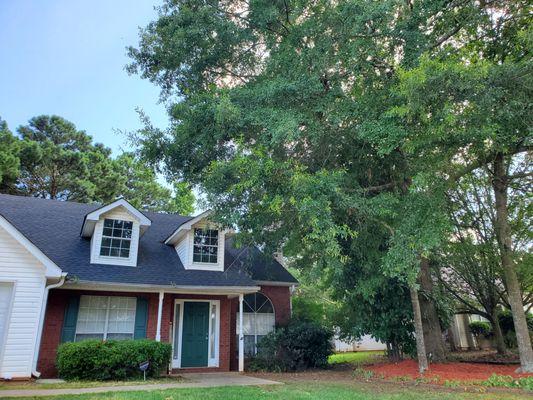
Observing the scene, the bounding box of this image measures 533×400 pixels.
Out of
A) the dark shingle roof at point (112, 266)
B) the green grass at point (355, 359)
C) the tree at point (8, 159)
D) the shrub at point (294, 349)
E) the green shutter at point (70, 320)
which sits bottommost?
the green grass at point (355, 359)

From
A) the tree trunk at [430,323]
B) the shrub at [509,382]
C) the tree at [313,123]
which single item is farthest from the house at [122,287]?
the shrub at [509,382]

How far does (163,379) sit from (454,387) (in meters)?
7.56

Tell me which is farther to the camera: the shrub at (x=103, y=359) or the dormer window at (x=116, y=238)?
the dormer window at (x=116, y=238)

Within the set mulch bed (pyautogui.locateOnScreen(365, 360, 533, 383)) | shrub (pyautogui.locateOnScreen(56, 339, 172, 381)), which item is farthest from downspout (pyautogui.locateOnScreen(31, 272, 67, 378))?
mulch bed (pyautogui.locateOnScreen(365, 360, 533, 383))

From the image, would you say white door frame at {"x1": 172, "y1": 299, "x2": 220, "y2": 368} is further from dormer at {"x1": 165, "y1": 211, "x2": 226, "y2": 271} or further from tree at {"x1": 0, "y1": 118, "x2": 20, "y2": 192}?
tree at {"x1": 0, "y1": 118, "x2": 20, "y2": 192}

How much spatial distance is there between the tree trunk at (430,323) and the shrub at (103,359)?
28.5 ft

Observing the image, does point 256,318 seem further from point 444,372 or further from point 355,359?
point 444,372

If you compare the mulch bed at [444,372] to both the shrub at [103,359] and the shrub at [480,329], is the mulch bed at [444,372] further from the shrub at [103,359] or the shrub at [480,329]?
the shrub at [480,329]

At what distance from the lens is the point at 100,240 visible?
512 inches

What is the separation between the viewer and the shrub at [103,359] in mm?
10062

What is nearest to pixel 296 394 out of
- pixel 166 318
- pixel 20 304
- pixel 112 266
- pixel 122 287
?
pixel 166 318

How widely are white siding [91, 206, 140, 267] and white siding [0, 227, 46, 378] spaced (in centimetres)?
218

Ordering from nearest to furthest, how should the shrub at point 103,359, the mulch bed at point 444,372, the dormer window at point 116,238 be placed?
the mulch bed at point 444,372 < the shrub at point 103,359 < the dormer window at point 116,238

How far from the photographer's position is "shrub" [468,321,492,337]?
22219 millimetres
